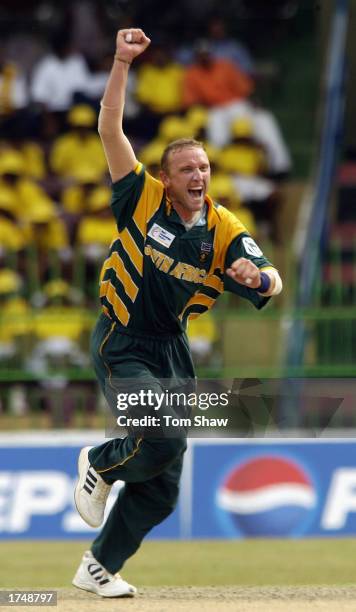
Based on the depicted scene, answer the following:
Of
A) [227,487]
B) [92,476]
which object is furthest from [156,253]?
[227,487]

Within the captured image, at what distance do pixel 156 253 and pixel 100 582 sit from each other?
1.73 metres

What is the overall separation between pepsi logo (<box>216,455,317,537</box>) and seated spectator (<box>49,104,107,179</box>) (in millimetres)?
4429

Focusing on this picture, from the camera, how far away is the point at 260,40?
1525 centimetres

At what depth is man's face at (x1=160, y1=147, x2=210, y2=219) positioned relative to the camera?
6.31 meters

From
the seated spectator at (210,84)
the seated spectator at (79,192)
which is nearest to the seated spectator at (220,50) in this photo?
the seated spectator at (210,84)

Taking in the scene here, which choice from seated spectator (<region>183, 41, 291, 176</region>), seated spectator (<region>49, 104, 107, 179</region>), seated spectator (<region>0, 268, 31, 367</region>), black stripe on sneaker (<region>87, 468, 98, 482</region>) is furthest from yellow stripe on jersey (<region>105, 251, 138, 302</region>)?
seated spectator (<region>183, 41, 291, 176</region>)

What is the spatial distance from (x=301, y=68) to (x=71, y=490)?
6.94m

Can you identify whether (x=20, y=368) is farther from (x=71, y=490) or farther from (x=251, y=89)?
(x=251, y=89)

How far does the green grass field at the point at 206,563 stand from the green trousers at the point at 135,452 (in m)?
1.36

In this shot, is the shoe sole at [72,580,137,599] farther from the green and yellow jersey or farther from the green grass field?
the green and yellow jersey

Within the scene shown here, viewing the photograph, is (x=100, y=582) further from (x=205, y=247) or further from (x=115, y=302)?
(x=205, y=247)

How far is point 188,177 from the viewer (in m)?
6.32

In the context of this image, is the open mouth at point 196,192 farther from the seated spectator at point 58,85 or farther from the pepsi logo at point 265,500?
the seated spectator at point 58,85

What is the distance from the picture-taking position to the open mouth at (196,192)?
6363mm
